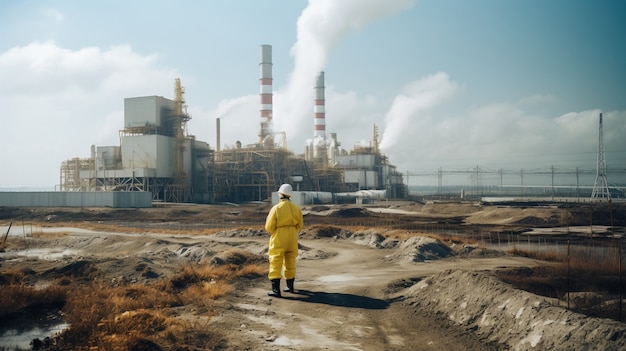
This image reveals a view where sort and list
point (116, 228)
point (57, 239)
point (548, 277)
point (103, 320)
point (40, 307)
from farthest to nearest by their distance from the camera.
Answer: point (116, 228) → point (57, 239) → point (548, 277) → point (40, 307) → point (103, 320)

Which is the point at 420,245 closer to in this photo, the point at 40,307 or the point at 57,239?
the point at 40,307

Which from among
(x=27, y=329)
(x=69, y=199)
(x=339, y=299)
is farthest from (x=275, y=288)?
(x=69, y=199)

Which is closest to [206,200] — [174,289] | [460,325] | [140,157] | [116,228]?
[140,157]

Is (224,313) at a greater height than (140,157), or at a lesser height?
lesser

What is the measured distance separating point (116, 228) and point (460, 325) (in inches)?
951

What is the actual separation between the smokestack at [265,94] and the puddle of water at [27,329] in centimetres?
5506

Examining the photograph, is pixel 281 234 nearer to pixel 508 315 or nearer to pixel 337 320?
pixel 337 320

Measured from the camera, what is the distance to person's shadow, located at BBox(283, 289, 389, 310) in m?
8.48

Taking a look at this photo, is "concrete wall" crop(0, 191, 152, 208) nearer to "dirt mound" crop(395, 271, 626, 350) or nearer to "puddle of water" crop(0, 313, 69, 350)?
"puddle of water" crop(0, 313, 69, 350)

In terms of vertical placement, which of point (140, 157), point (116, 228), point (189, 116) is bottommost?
point (116, 228)

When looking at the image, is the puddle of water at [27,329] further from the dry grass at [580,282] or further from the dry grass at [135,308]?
the dry grass at [580,282]

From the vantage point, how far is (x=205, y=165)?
182 ft

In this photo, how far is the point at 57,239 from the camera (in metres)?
21.1

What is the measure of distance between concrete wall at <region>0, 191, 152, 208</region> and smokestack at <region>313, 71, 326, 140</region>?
33093mm
